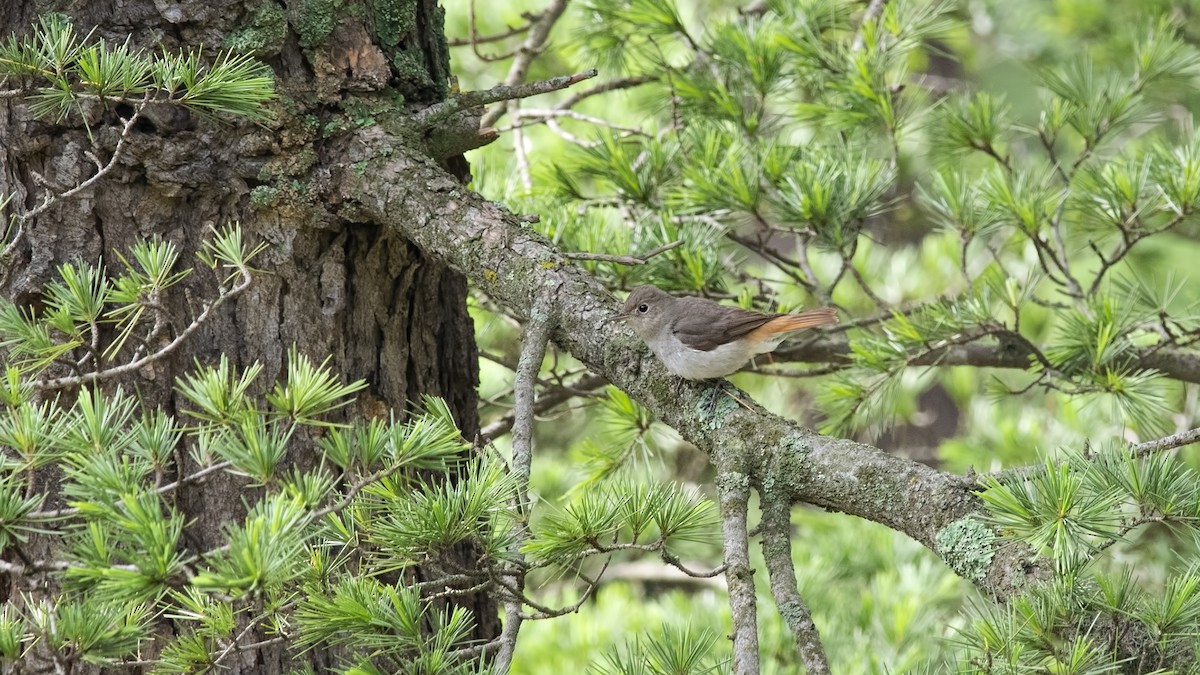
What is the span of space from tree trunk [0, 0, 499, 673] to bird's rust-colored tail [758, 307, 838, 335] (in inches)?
38.1

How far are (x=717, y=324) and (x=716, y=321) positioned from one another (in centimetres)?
1

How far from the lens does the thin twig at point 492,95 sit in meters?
2.19

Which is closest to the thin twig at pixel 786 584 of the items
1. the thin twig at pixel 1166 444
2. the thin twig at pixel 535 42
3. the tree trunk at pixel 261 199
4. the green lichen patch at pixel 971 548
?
the green lichen patch at pixel 971 548

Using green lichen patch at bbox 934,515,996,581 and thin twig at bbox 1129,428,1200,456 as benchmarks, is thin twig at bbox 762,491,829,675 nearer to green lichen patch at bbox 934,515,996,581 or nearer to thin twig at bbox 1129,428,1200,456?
green lichen patch at bbox 934,515,996,581

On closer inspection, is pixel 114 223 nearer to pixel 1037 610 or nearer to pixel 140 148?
pixel 140 148

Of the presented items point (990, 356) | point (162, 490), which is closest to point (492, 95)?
point (162, 490)

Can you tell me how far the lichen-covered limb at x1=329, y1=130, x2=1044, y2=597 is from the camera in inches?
80.0

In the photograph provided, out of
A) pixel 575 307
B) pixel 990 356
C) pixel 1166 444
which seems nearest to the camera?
pixel 1166 444

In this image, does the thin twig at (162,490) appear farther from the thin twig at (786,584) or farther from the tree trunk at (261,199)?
the thin twig at (786,584)

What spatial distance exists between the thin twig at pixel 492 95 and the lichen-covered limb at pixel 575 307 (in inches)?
4.2

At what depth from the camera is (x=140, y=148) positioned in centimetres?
223

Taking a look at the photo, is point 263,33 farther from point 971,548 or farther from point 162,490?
point 971,548

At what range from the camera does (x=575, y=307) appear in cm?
228

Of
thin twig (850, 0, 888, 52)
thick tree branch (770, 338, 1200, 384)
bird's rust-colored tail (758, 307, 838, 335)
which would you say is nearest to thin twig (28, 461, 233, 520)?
bird's rust-colored tail (758, 307, 838, 335)
